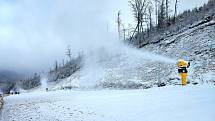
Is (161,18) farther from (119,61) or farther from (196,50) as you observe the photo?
(196,50)

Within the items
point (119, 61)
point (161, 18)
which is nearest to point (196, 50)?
point (119, 61)

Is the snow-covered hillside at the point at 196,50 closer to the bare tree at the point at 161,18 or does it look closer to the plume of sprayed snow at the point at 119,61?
the plume of sprayed snow at the point at 119,61

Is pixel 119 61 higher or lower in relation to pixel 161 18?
lower

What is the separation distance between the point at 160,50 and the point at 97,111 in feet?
113

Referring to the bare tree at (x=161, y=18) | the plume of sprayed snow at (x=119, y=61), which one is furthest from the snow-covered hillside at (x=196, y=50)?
the bare tree at (x=161, y=18)

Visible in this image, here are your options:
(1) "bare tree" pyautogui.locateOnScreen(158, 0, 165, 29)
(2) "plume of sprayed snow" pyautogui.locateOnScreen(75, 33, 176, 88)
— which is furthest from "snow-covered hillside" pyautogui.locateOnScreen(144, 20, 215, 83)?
(1) "bare tree" pyautogui.locateOnScreen(158, 0, 165, 29)

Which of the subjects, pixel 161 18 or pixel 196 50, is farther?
pixel 161 18

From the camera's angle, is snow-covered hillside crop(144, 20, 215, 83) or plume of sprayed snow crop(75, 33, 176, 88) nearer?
snow-covered hillside crop(144, 20, 215, 83)

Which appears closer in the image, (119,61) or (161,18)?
(119,61)

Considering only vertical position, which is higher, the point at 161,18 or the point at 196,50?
the point at 161,18

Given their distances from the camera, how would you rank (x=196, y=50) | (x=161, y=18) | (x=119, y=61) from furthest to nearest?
(x=161, y=18), (x=119, y=61), (x=196, y=50)

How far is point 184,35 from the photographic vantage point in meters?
42.8

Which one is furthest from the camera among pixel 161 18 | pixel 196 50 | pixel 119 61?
pixel 161 18

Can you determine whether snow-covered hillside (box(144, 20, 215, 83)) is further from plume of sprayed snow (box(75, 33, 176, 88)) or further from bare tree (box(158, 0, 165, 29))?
bare tree (box(158, 0, 165, 29))
